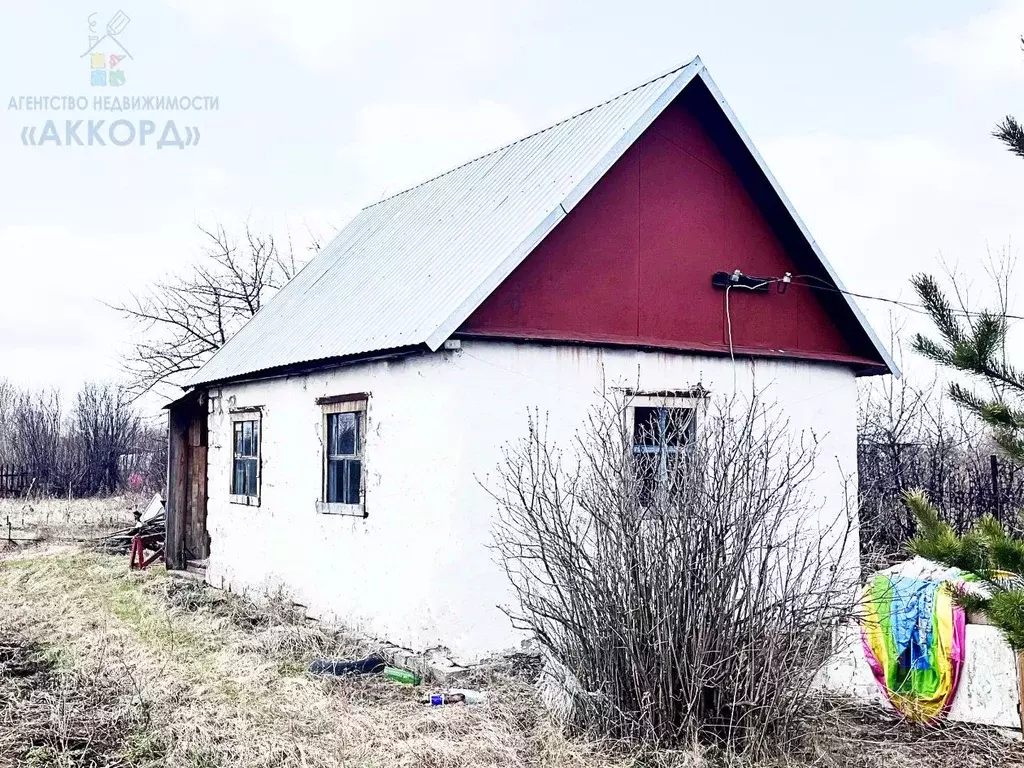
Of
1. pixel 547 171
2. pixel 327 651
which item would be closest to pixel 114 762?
pixel 327 651

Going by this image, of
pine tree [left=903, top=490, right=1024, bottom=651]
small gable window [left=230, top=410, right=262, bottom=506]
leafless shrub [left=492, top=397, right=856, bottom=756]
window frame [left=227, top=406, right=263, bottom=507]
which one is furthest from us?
small gable window [left=230, top=410, right=262, bottom=506]

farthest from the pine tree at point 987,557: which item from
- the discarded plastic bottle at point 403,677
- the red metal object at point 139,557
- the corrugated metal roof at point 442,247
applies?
the red metal object at point 139,557

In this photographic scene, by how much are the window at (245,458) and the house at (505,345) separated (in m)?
0.08

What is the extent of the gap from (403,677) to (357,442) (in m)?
2.55

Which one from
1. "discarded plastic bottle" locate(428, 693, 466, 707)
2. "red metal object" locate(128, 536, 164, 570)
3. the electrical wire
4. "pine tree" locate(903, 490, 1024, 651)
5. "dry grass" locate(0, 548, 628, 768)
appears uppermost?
the electrical wire

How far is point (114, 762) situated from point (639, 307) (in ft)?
19.9

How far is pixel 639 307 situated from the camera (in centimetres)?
991

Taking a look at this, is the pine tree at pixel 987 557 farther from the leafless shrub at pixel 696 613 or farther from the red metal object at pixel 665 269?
the red metal object at pixel 665 269

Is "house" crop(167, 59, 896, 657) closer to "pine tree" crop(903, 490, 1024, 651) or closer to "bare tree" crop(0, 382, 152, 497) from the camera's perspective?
"pine tree" crop(903, 490, 1024, 651)

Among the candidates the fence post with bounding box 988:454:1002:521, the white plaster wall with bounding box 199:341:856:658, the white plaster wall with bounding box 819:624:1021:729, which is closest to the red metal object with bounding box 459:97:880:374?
the white plaster wall with bounding box 199:341:856:658

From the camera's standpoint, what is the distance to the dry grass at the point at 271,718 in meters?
6.21

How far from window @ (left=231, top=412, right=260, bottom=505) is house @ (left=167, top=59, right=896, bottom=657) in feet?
0.25

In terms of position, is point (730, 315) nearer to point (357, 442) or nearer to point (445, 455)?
point (445, 455)

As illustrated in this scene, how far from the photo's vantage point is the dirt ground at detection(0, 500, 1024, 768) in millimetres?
6211
